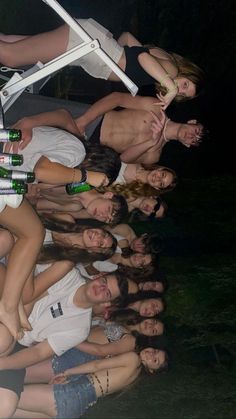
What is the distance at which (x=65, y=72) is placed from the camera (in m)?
5.23

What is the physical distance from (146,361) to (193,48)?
3.99 meters

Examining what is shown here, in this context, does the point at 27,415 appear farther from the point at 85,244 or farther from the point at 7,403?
the point at 85,244

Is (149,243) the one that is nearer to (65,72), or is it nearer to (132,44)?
(132,44)

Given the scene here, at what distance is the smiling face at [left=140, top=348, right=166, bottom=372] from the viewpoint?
92.7 inches

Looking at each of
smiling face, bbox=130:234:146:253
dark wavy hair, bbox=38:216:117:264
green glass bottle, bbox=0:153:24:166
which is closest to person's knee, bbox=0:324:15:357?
dark wavy hair, bbox=38:216:117:264

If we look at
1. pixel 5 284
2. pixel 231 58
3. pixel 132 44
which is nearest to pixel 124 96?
pixel 132 44

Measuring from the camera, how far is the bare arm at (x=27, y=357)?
2.07 meters

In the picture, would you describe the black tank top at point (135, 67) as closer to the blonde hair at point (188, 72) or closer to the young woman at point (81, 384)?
the blonde hair at point (188, 72)

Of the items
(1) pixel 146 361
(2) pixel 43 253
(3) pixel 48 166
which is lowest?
(1) pixel 146 361

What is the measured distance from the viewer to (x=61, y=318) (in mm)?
2244

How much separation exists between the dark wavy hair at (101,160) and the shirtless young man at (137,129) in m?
0.17

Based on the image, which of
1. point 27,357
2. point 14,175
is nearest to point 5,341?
point 27,357

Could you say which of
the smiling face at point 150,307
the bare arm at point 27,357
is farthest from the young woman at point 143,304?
the bare arm at point 27,357

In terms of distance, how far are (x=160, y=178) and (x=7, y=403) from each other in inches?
41.7
